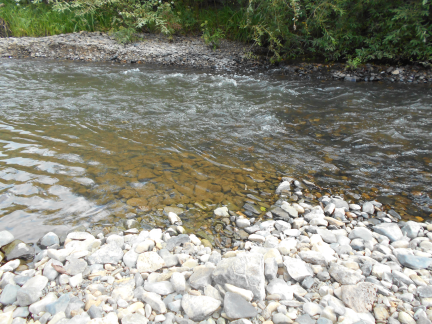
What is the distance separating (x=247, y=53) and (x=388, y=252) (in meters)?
9.23

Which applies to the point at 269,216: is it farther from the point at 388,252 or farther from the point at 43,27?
the point at 43,27

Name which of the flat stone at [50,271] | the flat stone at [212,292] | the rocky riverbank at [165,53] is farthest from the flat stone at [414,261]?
the rocky riverbank at [165,53]

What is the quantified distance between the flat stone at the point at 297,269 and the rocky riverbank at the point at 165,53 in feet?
25.5

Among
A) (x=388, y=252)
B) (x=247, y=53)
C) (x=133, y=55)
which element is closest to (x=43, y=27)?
(x=133, y=55)

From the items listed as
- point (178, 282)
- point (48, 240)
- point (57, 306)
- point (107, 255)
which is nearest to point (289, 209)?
point (178, 282)

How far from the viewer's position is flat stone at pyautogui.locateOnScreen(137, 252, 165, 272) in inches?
83.8

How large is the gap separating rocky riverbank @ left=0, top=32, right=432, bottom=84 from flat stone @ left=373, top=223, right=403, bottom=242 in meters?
6.95

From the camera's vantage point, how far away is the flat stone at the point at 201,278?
194 cm

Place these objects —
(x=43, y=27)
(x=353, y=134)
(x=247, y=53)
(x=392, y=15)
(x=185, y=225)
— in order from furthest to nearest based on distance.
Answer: (x=43, y=27) < (x=247, y=53) < (x=392, y=15) < (x=353, y=134) < (x=185, y=225)

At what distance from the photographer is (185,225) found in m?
2.71

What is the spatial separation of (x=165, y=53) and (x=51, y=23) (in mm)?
5974

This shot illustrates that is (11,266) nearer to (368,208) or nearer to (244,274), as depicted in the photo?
(244,274)

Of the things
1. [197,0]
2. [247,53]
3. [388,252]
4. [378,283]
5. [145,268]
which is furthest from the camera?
[197,0]

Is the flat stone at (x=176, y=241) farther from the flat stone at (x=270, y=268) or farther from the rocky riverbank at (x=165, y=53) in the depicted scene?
the rocky riverbank at (x=165, y=53)
